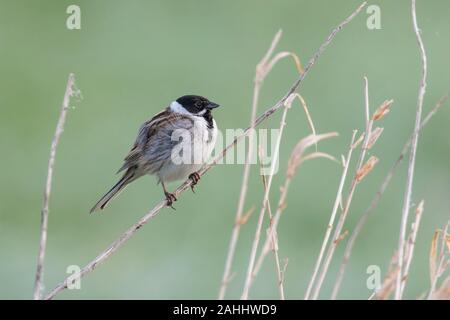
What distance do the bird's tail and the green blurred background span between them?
1006 mm

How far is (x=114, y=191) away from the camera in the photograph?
18.8 feet

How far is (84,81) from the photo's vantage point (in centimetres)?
987

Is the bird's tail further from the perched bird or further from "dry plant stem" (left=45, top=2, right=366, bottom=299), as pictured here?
"dry plant stem" (left=45, top=2, right=366, bottom=299)

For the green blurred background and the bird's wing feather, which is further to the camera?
the green blurred background

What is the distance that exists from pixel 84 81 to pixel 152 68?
0.81 m

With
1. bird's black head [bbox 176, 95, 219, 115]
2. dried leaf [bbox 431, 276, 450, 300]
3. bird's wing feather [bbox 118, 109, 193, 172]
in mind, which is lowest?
dried leaf [bbox 431, 276, 450, 300]

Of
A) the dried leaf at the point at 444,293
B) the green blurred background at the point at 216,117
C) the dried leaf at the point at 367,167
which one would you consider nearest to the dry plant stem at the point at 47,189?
the dried leaf at the point at 367,167

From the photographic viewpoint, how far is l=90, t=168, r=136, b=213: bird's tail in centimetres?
570

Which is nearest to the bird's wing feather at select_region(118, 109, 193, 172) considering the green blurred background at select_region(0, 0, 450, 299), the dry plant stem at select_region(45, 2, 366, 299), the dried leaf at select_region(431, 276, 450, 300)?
the green blurred background at select_region(0, 0, 450, 299)

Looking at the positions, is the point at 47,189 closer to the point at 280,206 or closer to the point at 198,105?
the point at 280,206

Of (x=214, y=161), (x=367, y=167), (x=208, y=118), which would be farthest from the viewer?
(x=208, y=118)

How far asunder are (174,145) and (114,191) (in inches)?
Answer: 18.1

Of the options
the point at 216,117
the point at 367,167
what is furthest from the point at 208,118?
the point at 216,117

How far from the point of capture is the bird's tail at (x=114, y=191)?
224 inches
